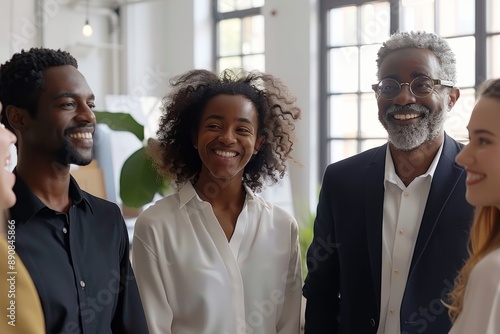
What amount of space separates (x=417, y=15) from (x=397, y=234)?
4.03m

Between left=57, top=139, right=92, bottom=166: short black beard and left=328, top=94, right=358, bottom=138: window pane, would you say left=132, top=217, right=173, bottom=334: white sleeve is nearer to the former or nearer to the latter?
left=57, top=139, right=92, bottom=166: short black beard

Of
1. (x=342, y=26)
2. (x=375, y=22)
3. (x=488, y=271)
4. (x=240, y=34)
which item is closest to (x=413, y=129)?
(x=488, y=271)

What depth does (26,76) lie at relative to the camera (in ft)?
5.15

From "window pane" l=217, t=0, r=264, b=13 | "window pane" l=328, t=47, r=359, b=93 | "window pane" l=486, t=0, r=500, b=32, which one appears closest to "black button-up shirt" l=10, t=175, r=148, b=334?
"window pane" l=486, t=0, r=500, b=32

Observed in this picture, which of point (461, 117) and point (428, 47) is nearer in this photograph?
point (428, 47)

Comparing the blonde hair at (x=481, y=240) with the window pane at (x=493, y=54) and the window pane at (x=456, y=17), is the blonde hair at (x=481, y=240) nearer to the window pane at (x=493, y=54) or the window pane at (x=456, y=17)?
the window pane at (x=493, y=54)

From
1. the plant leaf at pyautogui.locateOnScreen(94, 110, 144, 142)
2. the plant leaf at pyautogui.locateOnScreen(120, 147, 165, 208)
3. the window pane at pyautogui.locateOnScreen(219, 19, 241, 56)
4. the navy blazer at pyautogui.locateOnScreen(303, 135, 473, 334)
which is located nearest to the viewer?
the navy blazer at pyautogui.locateOnScreen(303, 135, 473, 334)

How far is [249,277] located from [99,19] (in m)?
5.24

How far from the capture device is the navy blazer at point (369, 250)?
1.76 meters

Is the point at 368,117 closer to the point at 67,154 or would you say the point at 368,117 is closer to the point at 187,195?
the point at 187,195

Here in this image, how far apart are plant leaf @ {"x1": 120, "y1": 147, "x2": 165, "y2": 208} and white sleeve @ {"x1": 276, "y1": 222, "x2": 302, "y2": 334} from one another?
1.06m

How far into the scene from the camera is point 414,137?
185 cm

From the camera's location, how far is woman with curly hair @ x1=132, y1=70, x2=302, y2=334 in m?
1.80

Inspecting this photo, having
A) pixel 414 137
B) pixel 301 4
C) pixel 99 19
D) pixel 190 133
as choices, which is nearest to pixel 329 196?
pixel 414 137
